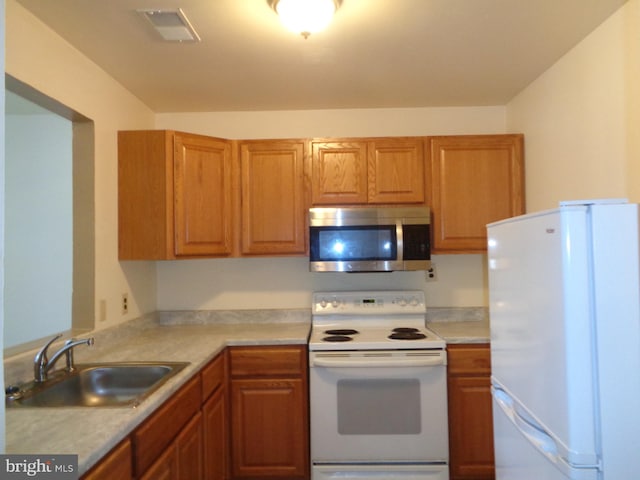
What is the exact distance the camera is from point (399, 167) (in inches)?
99.0

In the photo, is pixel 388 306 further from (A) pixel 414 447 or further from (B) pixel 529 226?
(B) pixel 529 226

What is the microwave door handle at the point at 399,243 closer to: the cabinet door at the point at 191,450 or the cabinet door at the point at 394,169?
the cabinet door at the point at 394,169

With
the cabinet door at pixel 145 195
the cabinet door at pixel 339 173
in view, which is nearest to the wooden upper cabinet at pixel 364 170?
the cabinet door at pixel 339 173

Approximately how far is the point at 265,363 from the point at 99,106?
1.65 metres

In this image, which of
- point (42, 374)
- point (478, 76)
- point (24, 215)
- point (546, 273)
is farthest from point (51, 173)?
point (546, 273)

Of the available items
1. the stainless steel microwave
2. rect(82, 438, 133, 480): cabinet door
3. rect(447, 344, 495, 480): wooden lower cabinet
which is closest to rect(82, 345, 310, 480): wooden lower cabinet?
the stainless steel microwave

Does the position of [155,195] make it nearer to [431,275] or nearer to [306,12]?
[306,12]

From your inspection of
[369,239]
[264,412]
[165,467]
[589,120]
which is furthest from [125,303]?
[589,120]

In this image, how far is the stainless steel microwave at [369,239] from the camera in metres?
2.41

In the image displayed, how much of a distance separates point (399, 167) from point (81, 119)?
5.87ft

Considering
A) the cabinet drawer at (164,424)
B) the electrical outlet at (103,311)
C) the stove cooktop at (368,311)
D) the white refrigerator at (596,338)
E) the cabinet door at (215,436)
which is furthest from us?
the stove cooktop at (368,311)

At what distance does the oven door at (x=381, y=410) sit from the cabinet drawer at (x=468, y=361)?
0.26 feet

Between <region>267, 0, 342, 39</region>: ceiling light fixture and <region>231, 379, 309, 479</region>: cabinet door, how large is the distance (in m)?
1.80

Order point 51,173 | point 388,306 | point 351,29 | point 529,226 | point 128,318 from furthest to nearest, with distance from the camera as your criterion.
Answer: point 51,173 → point 388,306 → point 128,318 → point 351,29 → point 529,226
